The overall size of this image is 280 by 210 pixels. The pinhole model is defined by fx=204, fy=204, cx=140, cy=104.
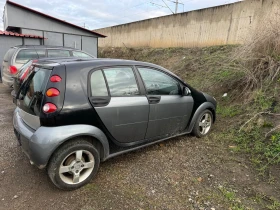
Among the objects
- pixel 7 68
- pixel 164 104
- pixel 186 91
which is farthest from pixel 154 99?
pixel 7 68

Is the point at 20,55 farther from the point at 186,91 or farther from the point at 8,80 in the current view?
the point at 186,91

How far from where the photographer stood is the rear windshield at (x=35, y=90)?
2.33 metres

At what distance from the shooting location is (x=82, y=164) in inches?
96.8

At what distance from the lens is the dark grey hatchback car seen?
2.26m

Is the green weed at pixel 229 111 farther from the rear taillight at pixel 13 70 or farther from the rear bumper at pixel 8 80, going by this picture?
the rear bumper at pixel 8 80

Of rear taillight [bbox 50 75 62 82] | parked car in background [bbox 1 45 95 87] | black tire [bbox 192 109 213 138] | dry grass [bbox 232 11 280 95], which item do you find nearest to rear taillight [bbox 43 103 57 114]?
rear taillight [bbox 50 75 62 82]

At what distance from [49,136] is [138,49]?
13472 mm

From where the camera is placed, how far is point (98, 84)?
257 cm

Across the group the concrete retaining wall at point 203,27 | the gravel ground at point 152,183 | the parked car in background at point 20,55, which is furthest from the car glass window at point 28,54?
the concrete retaining wall at point 203,27

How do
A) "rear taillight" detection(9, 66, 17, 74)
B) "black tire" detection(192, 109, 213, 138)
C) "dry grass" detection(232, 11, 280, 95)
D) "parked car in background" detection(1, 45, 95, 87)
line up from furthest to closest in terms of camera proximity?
"parked car in background" detection(1, 45, 95, 87) → "rear taillight" detection(9, 66, 17, 74) → "dry grass" detection(232, 11, 280, 95) → "black tire" detection(192, 109, 213, 138)

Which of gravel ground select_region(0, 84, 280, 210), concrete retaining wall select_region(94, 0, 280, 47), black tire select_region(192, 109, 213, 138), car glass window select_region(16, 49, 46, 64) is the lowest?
gravel ground select_region(0, 84, 280, 210)

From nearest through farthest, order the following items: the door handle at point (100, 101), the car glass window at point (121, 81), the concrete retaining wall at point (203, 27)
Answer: the door handle at point (100, 101) → the car glass window at point (121, 81) → the concrete retaining wall at point (203, 27)

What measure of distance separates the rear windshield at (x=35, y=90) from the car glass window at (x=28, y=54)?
448 cm

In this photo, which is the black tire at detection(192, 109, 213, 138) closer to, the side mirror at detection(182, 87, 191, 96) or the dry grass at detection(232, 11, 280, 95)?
the side mirror at detection(182, 87, 191, 96)
